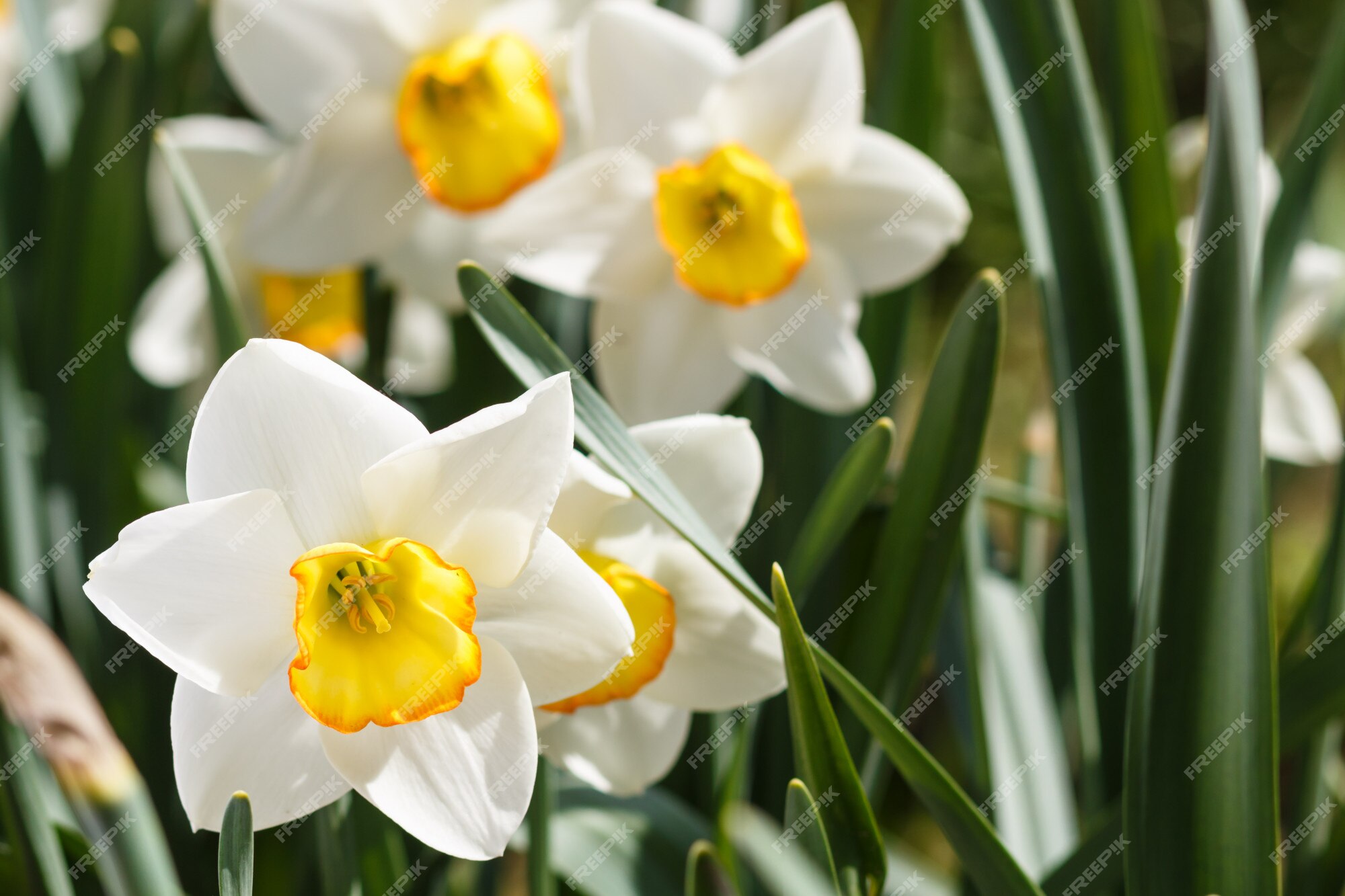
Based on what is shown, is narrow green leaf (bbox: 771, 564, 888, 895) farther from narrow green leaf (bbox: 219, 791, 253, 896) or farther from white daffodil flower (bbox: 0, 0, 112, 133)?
white daffodil flower (bbox: 0, 0, 112, 133)

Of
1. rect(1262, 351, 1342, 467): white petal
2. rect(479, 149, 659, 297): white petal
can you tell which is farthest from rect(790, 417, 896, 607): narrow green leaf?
rect(1262, 351, 1342, 467): white petal

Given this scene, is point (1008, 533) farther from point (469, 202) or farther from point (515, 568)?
point (515, 568)

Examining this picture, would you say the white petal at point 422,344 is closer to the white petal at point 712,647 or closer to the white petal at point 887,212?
the white petal at point 887,212

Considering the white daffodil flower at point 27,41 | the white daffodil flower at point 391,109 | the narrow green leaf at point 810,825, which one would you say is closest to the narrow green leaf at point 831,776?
the narrow green leaf at point 810,825

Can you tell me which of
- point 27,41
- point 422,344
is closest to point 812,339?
point 422,344

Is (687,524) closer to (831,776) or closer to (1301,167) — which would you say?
(831,776)

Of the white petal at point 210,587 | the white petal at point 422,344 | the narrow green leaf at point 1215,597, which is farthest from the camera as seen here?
the white petal at point 422,344
